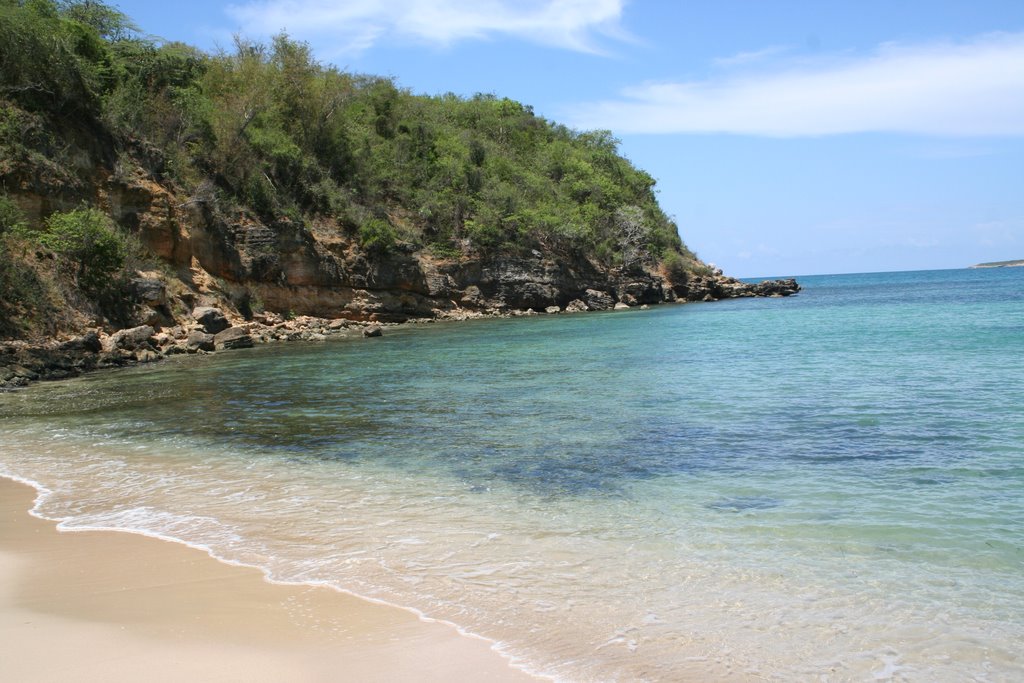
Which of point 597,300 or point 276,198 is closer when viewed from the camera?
point 276,198

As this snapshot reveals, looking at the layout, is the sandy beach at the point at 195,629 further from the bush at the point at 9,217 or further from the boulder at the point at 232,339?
the boulder at the point at 232,339

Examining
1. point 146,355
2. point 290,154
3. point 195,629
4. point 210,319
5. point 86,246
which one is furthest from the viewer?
point 290,154

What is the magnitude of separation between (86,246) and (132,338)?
3353 millimetres

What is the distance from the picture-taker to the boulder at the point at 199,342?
24.2 metres

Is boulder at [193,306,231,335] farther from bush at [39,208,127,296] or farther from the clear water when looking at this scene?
the clear water

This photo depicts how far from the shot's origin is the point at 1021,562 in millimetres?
5223

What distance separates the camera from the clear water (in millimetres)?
4348

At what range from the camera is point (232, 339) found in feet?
85.1

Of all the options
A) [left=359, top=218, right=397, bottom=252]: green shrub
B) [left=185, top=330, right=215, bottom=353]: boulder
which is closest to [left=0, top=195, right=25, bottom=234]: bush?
[left=185, top=330, right=215, bottom=353]: boulder

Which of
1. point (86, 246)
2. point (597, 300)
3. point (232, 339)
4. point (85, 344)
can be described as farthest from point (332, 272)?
point (597, 300)

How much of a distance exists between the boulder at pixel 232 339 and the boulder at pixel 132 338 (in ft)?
8.22

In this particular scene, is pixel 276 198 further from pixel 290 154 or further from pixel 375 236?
pixel 375 236

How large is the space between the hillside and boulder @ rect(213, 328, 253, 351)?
4.57 feet

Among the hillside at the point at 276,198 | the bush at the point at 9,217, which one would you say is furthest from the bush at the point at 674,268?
the bush at the point at 9,217
